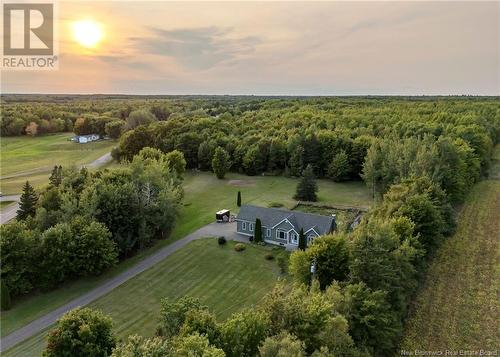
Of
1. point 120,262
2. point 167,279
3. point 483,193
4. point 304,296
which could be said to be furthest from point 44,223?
point 483,193

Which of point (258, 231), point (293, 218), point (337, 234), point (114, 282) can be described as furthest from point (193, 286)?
point (293, 218)

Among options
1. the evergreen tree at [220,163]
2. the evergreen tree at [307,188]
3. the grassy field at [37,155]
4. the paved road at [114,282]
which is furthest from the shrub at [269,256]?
the grassy field at [37,155]

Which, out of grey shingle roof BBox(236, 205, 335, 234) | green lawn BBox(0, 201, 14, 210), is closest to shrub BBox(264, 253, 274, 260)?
grey shingle roof BBox(236, 205, 335, 234)

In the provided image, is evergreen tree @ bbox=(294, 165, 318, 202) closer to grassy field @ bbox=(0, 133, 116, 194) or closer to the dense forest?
the dense forest

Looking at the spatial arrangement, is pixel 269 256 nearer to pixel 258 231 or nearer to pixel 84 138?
pixel 258 231

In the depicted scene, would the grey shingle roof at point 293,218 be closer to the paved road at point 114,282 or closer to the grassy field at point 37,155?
the paved road at point 114,282

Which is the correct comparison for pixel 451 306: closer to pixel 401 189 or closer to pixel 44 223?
pixel 401 189
